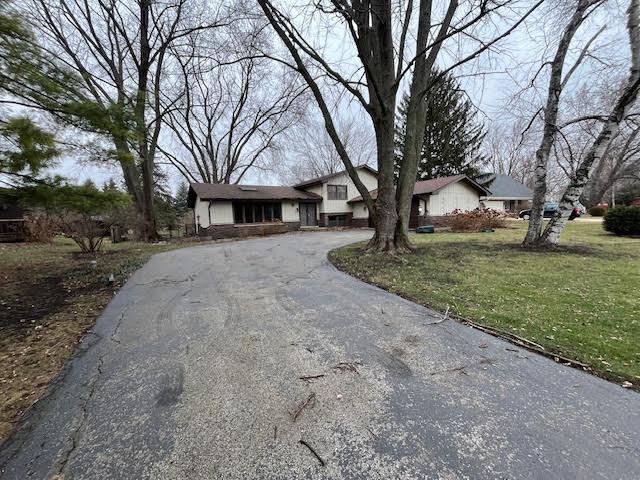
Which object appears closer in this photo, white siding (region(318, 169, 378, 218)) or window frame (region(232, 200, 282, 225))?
window frame (region(232, 200, 282, 225))

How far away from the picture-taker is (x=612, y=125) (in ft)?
23.2

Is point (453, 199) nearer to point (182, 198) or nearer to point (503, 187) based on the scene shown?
point (503, 187)

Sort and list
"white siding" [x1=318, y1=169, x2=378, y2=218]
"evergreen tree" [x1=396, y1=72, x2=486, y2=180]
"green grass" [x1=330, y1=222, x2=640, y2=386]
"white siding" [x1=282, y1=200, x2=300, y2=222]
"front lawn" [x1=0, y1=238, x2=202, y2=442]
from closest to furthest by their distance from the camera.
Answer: "front lawn" [x1=0, y1=238, x2=202, y2=442] < "green grass" [x1=330, y1=222, x2=640, y2=386] < "white siding" [x1=282, y1=200, x2=300, y2=222] < "white siding" [x1=318, y1=169, x2=378, y2=218] < "evergreen tree" [x1=396, y1=72, x2=486, y2=180]

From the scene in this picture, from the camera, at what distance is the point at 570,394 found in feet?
6.95

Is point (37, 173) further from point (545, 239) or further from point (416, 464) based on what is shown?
point (545, 239)

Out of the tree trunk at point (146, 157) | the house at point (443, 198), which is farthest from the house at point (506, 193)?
the tree trunk at point (146, 157)

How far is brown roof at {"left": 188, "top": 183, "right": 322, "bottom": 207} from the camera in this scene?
1819 cm

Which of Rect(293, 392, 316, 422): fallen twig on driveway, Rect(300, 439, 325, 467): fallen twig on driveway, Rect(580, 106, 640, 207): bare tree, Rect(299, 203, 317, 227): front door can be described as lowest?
Rect(300, 439, 325, 467): fallen twig on driveway

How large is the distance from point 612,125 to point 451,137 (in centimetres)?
2102

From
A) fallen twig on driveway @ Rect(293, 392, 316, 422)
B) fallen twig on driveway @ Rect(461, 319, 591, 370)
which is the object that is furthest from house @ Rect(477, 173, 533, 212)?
fallen twig on driveway @ Rect(293, 392, 316, 422)

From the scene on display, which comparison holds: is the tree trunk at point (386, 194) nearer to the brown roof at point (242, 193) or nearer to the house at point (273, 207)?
the house at point (273, 207)

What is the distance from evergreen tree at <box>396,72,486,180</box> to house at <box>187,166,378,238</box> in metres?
7.35

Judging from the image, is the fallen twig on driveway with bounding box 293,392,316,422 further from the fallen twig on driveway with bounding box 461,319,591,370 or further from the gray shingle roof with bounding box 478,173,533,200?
the gray shingle roof with bounding box 478,173,533,200

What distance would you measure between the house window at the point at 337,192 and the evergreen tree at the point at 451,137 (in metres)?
6.91
